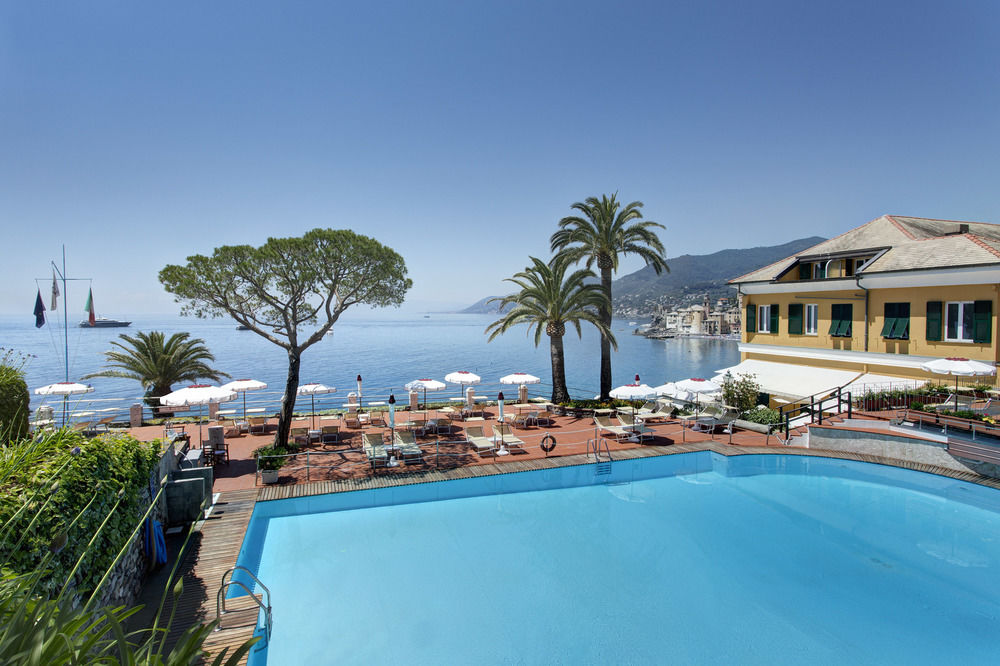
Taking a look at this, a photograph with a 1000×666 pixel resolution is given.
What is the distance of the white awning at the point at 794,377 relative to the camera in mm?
20375

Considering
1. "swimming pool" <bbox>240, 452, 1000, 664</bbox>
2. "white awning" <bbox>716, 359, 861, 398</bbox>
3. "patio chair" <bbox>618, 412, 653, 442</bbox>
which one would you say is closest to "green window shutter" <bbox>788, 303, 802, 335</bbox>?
"white awning" <bbox>716, 359, 861, 398</bbox>

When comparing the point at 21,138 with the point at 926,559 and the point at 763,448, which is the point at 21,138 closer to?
the point at 763,448

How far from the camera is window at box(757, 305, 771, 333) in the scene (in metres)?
25.1

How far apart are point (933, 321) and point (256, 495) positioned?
23.5 metres

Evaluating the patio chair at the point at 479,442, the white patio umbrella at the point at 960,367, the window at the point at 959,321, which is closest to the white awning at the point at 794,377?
the window at the point at 959,321

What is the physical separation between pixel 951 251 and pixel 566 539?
1879 centimetres

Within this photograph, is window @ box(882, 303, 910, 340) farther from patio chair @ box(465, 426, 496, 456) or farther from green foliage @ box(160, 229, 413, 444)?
green foliage @ box(160, 229, 413, 444)

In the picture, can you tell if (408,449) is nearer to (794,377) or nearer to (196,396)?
(196,396)

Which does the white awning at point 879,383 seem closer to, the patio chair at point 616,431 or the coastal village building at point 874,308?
the coastal village building at point 874,308

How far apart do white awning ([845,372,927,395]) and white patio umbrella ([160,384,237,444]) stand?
869 inches

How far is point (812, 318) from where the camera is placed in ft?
75.4

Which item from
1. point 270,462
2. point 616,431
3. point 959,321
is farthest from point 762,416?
point 270,462

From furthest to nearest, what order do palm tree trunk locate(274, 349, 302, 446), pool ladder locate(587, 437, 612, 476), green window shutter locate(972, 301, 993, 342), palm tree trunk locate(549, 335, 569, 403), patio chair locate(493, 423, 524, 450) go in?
palm tree trunk locate(549, 335, 569, 403), green window shutter locate(972, 301, 993, 342), patio chair locate(493, 423, 524, 450), palm tree trunk locate(274, 349, 302, 446), pool ladder locate(587, 437, 612, 476)

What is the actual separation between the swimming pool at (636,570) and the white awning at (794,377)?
6.23m
